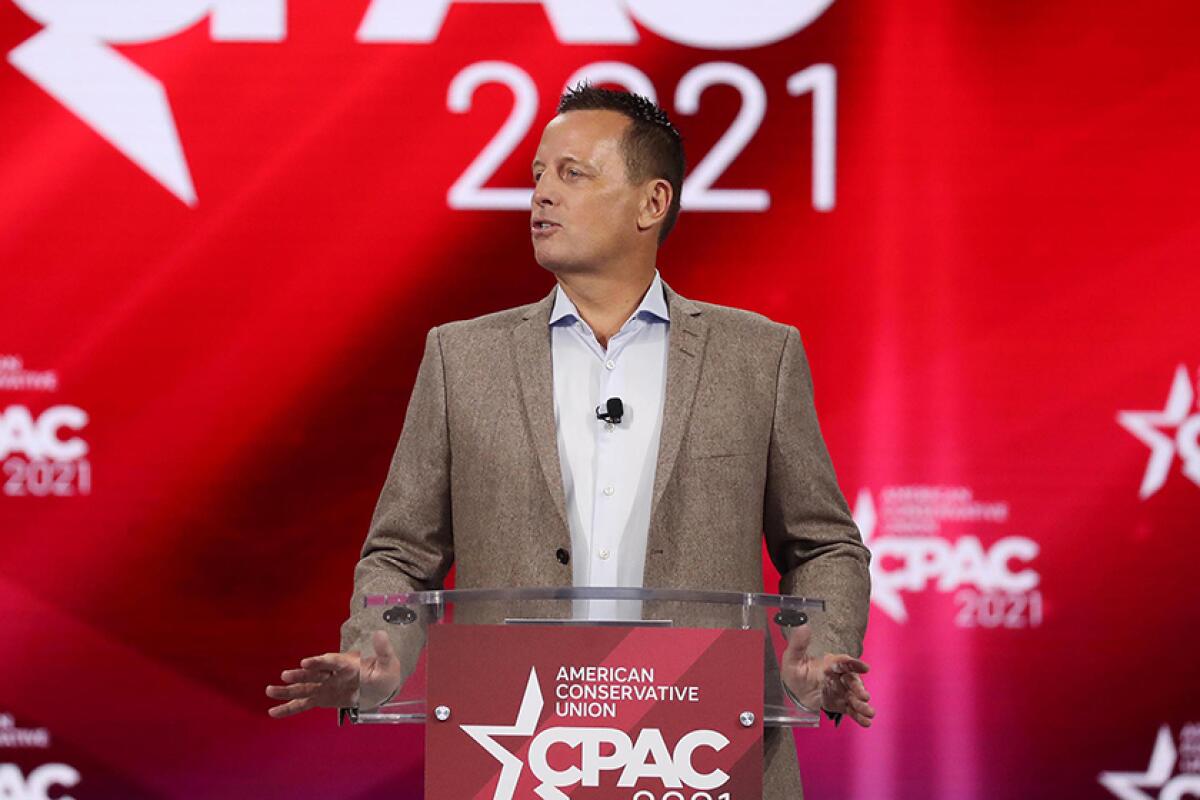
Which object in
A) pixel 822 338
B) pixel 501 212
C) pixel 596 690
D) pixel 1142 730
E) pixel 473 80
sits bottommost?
pixel 1142 730

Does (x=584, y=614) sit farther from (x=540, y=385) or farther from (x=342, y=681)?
(x=540, y=385)

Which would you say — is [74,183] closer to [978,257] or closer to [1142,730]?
[978,257]

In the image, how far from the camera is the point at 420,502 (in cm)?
229

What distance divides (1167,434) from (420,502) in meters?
2.13

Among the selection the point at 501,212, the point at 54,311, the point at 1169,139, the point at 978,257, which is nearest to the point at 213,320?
the point at 54,311

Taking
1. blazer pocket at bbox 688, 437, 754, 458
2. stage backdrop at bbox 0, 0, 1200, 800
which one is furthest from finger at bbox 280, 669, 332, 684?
stage backdrop at bbox 0, 0, 1200, 800

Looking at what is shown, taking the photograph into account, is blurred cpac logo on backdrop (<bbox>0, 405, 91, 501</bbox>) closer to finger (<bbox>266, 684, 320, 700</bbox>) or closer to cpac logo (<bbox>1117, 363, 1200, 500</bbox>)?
finger (<bbox>266, 684, 320, 700</bbox>)

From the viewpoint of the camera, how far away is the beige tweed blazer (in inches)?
86.3

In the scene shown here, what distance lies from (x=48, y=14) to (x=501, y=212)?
1234 mm

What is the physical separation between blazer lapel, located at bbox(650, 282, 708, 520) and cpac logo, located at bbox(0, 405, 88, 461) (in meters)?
1.96

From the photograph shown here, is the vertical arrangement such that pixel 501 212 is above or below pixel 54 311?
above

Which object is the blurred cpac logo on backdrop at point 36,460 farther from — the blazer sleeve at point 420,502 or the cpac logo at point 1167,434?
the cpac logo at point 1167,434

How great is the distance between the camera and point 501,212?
379cm

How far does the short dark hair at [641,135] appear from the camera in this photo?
244 cm
